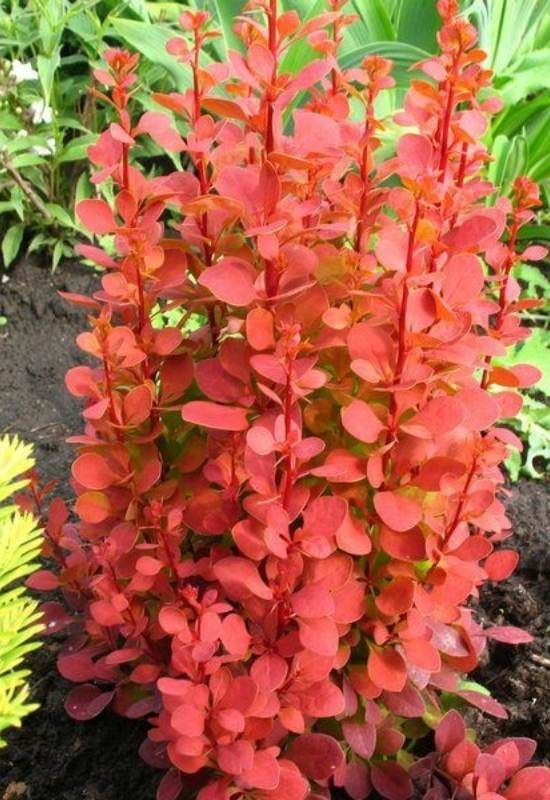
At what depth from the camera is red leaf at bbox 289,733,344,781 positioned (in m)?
1.20

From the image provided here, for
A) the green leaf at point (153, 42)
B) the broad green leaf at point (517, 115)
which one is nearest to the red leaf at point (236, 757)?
the green leaf at point (153, 42)

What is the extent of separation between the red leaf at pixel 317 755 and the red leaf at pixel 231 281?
0.53 meters

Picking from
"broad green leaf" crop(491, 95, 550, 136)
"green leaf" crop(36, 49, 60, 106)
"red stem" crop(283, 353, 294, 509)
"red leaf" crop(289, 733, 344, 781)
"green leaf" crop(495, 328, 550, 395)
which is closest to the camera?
"red stem" crop(283, 353, 294, 509)

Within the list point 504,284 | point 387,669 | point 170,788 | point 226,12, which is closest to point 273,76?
point 504,284

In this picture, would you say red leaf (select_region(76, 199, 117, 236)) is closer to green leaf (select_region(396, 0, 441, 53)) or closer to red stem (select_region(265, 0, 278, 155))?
red stem (select_region(265, 0, 278, 155))

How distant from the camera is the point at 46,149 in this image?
2.59 metres

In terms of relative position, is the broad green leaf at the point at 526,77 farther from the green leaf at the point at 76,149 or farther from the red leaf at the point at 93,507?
the red leaf at the point at 93,507

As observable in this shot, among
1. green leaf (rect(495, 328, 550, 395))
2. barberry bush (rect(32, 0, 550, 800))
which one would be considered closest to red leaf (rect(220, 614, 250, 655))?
barberry bush (rect(32, 0, 550, 800))

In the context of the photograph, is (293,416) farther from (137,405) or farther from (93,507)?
(93,507)

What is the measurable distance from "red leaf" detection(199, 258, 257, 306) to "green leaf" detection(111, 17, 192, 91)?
165 cm

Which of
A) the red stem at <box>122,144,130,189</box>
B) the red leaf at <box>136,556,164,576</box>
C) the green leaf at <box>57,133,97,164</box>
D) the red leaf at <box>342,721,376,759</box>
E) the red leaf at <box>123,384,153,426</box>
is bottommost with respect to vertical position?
the red leaf at <box>342,721,376,759</box>

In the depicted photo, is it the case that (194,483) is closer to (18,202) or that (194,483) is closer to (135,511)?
(135,511)

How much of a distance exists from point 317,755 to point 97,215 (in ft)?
2.21

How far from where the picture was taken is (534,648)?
1.58m
